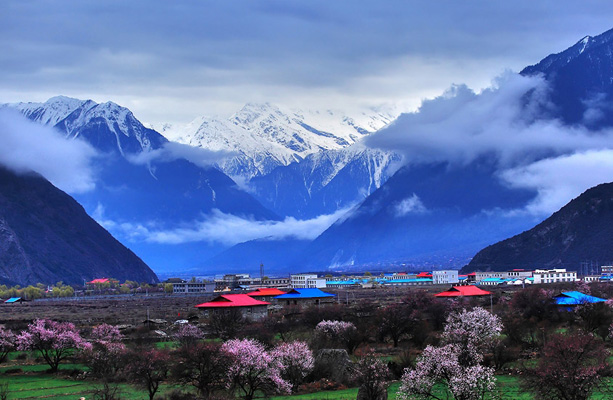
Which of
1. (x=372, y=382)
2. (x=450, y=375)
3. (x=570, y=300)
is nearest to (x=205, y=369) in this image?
(x=372, y=382)

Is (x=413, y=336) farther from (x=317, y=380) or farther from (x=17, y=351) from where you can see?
(x=17, y=351)

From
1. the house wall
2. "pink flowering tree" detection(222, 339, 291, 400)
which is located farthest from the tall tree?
the house wall

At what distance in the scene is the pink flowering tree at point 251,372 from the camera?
168 feet

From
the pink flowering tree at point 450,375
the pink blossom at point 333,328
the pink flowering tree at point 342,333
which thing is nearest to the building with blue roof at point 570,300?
the pink flowering tree at point 342,333

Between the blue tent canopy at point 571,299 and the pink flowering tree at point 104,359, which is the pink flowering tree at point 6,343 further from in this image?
the blue tent canopy at point 571,299

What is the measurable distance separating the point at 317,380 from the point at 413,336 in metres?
24.0

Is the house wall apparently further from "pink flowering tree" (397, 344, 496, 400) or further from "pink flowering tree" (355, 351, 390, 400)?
"pink flowering tree" (397, 344, 496, 400)

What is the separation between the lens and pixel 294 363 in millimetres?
57000

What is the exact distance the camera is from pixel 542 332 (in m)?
74.7

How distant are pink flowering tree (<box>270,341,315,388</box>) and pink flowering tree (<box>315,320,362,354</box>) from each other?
53.9ft

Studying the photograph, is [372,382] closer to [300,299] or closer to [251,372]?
[251,372]

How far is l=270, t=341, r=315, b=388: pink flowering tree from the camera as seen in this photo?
56.7 metres

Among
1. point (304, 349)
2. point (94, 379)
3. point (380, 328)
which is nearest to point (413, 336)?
point (380, 328)

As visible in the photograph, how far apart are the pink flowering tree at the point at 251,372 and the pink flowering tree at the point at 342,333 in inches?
815
